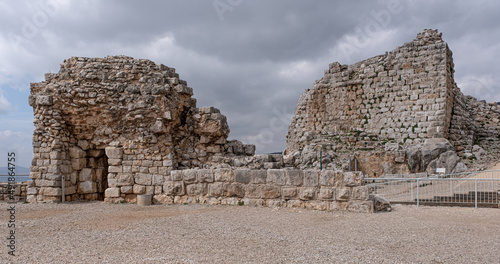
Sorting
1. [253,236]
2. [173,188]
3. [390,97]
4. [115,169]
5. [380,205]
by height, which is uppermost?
[390,97]

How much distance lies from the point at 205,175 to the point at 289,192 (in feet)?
7.37

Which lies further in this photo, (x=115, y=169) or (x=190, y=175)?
(x=115, y=169)

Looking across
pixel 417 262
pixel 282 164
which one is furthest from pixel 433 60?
pixel 417 262

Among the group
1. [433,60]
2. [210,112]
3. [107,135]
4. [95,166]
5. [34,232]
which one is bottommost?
[34,232]

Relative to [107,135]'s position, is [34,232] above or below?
below

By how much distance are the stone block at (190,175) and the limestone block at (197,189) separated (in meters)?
0.14

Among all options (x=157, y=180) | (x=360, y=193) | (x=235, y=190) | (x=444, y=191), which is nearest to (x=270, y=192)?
(x=235, y=190)

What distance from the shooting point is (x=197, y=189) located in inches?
344

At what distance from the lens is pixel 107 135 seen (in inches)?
395

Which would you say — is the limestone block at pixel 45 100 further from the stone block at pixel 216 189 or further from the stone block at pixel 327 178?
the stone block at pixel 327 178

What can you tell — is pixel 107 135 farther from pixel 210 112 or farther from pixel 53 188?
pixel 210 112

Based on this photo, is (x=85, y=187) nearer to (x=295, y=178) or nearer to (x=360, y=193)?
(x=295, y=178)

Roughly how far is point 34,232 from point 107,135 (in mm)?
4640

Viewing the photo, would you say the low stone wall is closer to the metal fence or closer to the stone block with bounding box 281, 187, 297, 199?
the stone block with bounding box 281, 187, 297, 199
